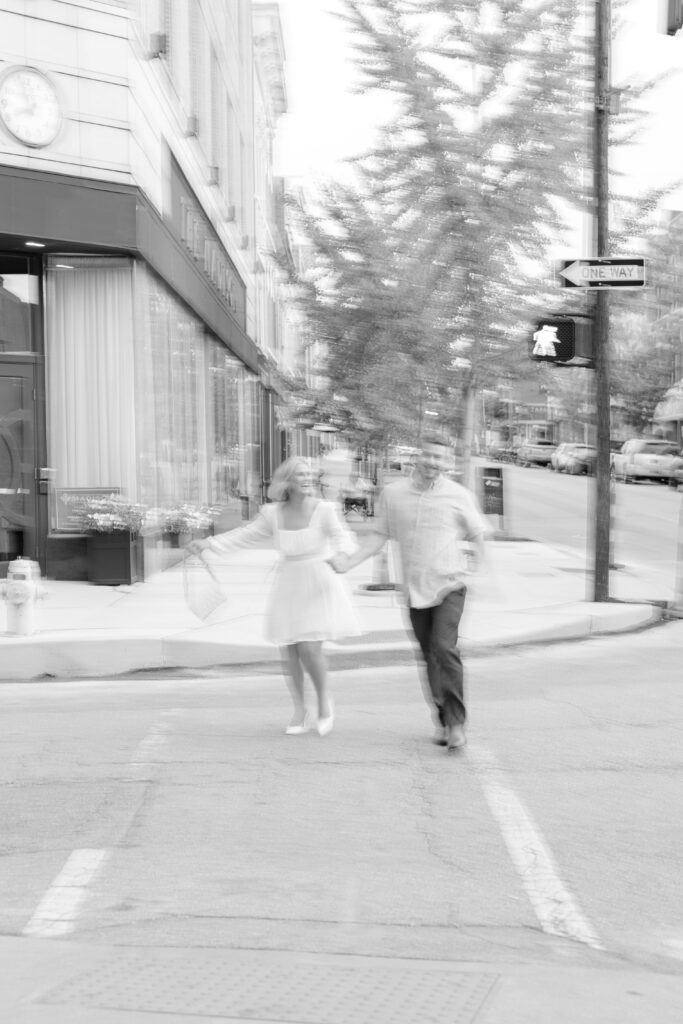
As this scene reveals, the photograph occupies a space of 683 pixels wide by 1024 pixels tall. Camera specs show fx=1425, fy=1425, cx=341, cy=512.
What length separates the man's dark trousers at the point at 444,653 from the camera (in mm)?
7594

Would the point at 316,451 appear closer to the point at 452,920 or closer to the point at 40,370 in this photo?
the point at 40,370

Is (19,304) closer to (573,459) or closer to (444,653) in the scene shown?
(444,653)

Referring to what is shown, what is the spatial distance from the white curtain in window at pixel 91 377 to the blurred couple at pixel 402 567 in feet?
26.1

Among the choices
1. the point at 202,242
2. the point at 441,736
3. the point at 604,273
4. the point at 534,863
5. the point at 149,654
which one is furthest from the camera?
the point at 202,242

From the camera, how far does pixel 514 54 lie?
48.3 feet

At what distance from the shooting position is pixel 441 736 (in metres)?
7.80

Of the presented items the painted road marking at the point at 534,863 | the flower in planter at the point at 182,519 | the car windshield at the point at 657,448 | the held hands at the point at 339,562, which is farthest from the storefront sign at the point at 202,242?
the car windshield at the point at 657,448

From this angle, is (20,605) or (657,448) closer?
(20,605)

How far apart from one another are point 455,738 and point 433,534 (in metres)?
1.09

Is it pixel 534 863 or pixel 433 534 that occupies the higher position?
pixel 433 534

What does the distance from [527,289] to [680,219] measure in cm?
444

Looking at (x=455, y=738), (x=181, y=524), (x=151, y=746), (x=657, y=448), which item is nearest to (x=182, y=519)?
(x=181, y=524)

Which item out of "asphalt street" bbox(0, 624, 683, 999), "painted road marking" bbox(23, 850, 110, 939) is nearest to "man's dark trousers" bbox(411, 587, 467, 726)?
"asphalt street" bbox(0, 624, 683, 999)

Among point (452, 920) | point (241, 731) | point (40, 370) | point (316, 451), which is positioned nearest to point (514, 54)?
point (40, 370)
